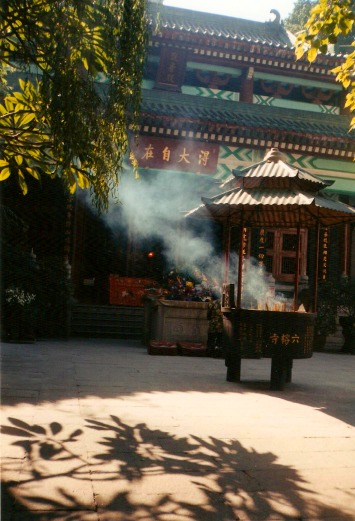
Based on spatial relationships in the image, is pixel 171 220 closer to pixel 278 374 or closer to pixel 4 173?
pixel 278 374

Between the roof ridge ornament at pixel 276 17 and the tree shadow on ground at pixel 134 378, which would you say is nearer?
the tree shadow on ground at pixel 134 378

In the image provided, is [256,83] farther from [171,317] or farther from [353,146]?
[171,317]

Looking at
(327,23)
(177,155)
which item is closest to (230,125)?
(177,155)

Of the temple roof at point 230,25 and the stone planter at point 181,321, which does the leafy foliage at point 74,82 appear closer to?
the stone planter at point 181,321

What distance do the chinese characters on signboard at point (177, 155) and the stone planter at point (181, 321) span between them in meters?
4.16

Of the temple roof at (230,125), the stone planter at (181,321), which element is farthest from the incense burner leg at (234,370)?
the temple roof at (230,125)

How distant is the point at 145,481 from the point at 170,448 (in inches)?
24.5

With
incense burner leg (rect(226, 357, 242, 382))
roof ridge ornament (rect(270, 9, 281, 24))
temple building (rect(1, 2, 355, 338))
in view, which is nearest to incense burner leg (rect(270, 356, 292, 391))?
incense burner leg (rect(226, 357, 242, 382))

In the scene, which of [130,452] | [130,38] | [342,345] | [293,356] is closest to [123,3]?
[130,38]

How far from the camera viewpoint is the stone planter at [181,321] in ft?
30.9

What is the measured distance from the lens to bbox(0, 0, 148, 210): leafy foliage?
305cm

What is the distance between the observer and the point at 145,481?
8.73ft

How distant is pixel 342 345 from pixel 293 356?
265 inches

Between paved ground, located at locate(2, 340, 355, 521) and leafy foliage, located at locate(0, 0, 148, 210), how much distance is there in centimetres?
161
